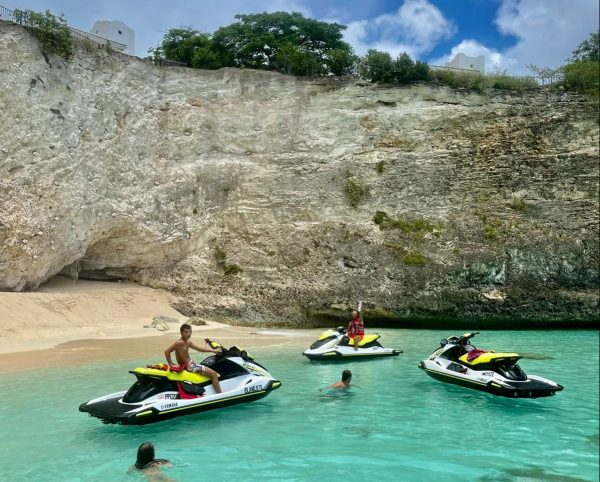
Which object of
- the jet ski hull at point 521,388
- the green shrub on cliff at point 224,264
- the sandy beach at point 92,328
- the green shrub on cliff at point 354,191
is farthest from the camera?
the green shrub on cliff at point 354,191

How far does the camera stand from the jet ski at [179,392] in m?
7.57

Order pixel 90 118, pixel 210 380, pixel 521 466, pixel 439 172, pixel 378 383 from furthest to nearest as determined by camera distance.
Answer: pixel 439 172 → pixel 90 118 → pixel 378 383 → pixel 210 380 → pixel 521 466

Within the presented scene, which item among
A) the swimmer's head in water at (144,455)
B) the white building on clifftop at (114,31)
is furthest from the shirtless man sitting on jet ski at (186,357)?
the white building on clifftop at (114,31)

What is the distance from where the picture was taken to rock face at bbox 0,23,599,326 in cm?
2167

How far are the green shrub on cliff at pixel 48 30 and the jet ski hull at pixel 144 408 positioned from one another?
1759cm

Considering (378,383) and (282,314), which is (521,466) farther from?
(282,314)

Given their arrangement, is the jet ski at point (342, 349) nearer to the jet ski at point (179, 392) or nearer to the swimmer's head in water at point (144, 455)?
the jet ski at point (179, 392)

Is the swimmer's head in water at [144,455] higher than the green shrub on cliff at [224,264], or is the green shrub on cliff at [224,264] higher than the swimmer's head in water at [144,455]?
the green shrub on cliff at [224,264]

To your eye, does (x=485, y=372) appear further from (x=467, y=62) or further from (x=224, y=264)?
(x=467, y=62)

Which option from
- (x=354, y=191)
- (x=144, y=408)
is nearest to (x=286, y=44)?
(x=354, y=191)

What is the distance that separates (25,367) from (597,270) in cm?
2089

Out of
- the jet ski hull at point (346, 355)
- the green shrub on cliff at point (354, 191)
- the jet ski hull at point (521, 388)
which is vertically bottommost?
the jet ski hull at point (346, 355)

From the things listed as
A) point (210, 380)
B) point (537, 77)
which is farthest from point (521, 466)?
point (537, 77)

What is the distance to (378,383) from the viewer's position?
10.8 meters
